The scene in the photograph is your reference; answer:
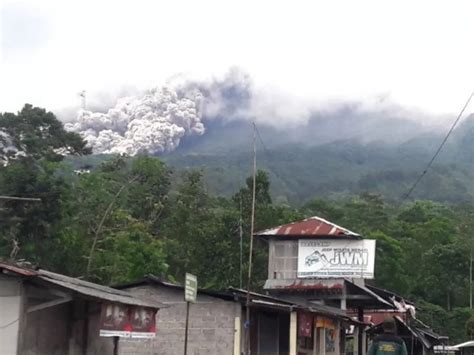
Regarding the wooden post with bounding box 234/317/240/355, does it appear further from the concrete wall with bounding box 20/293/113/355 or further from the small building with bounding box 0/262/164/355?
the small building with bounding box 0/262/164/355

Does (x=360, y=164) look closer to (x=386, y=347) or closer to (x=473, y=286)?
(x=473, y=286)

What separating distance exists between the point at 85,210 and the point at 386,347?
135ft

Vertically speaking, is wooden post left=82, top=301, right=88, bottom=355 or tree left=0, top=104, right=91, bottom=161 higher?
tree left=0, top=104, right=91, bottom=161

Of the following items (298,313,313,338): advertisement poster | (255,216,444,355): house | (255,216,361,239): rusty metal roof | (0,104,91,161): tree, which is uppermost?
(0,104,91,161): tree

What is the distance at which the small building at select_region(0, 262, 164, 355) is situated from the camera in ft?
45.4

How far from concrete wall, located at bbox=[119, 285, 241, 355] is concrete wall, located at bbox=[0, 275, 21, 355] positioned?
24.2ft

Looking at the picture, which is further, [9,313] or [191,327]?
[191,327]

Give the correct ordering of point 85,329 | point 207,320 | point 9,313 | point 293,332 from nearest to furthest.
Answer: point 9,313 → point 85,329 → point 207,320 → point 293,332

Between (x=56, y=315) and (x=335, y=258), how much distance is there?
23337 millimetres

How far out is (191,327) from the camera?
68.8 feet

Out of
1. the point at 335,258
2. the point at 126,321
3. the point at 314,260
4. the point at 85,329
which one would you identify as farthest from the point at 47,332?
the point at 335,258

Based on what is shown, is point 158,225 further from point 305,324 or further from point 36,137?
point 305,324

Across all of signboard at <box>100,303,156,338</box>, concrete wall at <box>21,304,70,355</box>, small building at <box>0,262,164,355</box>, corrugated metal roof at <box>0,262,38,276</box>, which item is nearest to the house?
small building at <box>0,262,164,355</box>

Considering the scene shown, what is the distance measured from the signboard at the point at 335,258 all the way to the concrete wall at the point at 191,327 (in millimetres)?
16645
